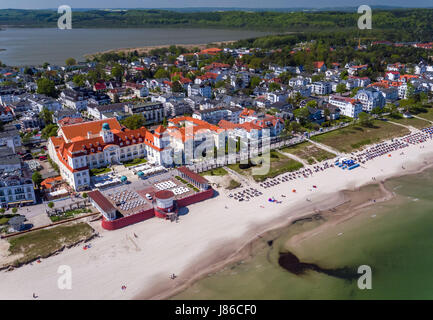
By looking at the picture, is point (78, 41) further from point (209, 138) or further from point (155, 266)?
point (155, 266)

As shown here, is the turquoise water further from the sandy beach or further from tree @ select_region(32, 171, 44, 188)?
tree @ select_region(32, 171, 44, 188)

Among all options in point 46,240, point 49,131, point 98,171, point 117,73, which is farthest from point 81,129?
point 117,73

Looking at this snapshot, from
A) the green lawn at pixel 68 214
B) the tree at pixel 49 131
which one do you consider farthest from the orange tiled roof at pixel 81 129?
the green lawn at pixel 68 214

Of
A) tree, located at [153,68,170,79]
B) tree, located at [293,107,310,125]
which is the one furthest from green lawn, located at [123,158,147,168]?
tree, located at [153,68,170,79]

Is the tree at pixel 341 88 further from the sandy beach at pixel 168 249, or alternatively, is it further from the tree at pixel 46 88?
the tree at pixel 46 88

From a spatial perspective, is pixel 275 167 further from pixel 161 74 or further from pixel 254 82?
pixel 161 74

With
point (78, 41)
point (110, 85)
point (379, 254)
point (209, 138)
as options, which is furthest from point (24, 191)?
point (78, 41)
